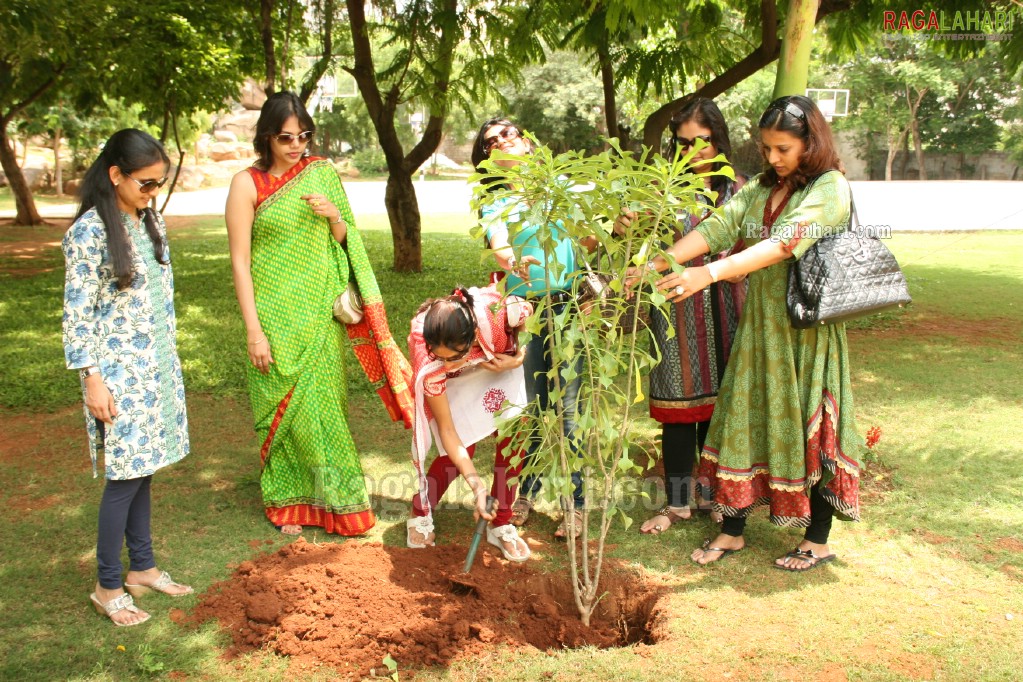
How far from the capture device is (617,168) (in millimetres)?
2684

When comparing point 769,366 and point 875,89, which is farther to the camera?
point 875,89

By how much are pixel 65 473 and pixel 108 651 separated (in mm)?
1947

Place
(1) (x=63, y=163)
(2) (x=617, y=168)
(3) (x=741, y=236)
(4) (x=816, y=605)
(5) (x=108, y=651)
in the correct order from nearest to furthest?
(2) (x=617, y=168), (5) (x=108, y=651), (4) (x=816, y=605), (3) (x=741, y=236), (1) (x=63, y=163)

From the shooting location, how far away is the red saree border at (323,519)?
382 cm

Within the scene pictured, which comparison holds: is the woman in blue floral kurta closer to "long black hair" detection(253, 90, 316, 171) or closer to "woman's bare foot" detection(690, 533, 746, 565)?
"long black hair" detection(253, 90, 316, 171)

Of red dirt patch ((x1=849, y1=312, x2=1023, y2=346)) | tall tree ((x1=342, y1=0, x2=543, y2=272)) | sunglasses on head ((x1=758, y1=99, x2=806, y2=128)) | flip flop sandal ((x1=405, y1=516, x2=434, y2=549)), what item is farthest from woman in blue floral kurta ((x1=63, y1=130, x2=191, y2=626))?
red dirt patch ((x1=849, y1=312, x2=1023, y2=346))

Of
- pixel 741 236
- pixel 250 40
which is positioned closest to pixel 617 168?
pixel 741 236

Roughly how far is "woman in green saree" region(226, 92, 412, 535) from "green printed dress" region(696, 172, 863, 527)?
4.69ft

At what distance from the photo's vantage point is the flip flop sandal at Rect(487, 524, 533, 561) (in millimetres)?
3562

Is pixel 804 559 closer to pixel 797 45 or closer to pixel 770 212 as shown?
pixel 770 212

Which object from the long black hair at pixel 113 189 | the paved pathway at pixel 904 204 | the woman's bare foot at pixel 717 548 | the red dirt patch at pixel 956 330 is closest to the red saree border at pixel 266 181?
the long black hair at pixel 113 189

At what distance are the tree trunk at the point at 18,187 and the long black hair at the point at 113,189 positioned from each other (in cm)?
1377

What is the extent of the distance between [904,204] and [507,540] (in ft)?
67.0

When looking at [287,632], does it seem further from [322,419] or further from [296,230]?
[296,230]
